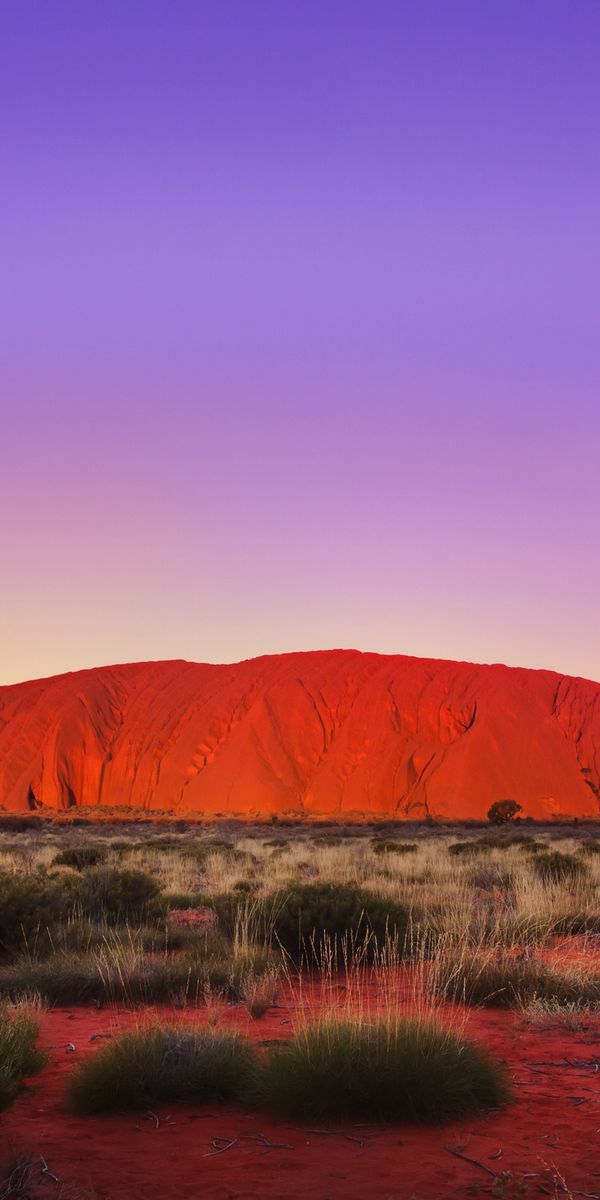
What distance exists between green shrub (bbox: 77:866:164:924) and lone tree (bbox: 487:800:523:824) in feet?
133

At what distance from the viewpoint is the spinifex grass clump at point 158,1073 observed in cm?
493

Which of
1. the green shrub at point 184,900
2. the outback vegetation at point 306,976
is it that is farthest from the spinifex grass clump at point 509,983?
the green shrub at point 184,900

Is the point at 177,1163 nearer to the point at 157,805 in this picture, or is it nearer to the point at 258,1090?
the point at 258,1090

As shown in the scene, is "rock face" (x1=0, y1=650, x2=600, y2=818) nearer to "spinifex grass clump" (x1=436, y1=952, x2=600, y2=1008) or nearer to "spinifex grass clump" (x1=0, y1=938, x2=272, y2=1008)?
"spinifex grass clump" (x1=0, y1=938, x2=272, y2=1008)

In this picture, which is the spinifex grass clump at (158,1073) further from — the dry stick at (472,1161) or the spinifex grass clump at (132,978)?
the spinifex grass clump at (132,978)

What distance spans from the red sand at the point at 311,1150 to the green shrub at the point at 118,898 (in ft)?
18.9

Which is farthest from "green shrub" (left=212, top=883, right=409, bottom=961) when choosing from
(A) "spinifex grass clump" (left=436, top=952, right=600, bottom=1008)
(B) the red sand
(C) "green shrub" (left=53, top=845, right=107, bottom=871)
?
(C) "green shrub" (left=53, top=845, right=107, bottom=871)

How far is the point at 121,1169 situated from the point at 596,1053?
11.0 ft

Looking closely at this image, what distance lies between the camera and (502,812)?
5059 cm

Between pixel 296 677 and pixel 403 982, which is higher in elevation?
pixel 296 677

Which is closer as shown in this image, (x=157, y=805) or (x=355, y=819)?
(x=355, y=819)

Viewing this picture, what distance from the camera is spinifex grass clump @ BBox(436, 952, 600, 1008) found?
24.1 ft

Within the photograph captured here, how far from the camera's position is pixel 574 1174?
13.0 ft

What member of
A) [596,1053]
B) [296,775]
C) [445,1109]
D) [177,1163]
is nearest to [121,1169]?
[177,1163]
